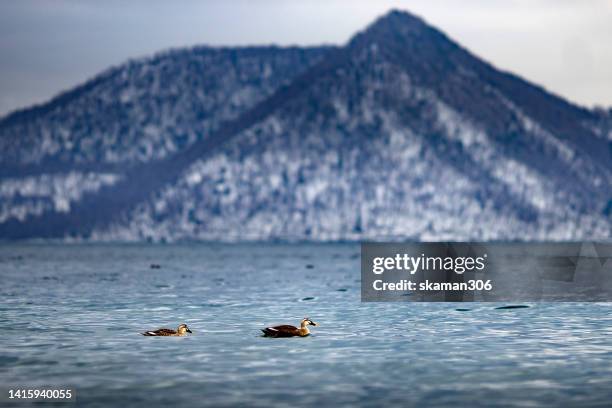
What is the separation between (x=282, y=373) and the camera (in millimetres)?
37812

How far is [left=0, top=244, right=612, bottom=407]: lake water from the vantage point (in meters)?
33.5

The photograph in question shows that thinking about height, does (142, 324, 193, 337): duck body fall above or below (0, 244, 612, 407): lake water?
above

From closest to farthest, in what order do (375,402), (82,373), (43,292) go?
(375,402)
(82,373)
(43,292)

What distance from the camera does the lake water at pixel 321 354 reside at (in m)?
33.5

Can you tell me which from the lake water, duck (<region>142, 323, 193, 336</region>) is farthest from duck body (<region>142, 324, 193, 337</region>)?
the lake water

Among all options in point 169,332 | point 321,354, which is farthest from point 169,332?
point 321,354

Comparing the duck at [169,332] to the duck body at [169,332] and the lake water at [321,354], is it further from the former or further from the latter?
the lake water at [321,354]

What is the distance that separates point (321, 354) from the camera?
43.0 meters

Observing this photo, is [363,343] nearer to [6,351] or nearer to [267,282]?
[6,351]

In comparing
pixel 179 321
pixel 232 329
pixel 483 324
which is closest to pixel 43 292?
pixel 179 321

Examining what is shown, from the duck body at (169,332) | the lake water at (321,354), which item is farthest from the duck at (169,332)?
the lake water at (321,354)

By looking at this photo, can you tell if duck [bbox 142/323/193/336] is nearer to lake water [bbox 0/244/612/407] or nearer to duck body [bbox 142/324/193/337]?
duck body [bbox 142/324/193/337]

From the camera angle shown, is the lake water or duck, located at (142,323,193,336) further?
duck, located at (142,323,193,336)

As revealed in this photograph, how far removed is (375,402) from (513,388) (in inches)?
202
